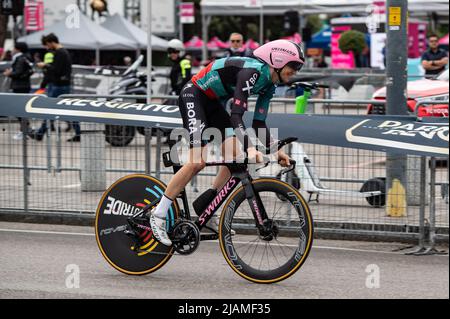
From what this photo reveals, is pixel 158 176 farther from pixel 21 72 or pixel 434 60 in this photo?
pixel 434 60

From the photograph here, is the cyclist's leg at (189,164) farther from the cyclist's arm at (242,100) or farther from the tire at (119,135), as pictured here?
the tire at (119,135)

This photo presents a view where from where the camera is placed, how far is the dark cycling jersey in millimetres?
7234

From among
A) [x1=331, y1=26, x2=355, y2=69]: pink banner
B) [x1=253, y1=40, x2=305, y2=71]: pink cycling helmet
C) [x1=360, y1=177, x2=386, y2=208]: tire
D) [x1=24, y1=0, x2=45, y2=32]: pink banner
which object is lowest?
[x1=360, y1=177, x2=386, y2=208]: tire

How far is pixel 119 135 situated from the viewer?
36.3ft

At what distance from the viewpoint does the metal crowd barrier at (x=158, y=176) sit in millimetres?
9740

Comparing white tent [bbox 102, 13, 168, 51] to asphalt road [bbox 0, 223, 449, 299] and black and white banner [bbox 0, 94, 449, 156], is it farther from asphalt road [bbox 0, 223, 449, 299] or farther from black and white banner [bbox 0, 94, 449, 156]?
asphalt road [bbox 0, 223, 449, 299]

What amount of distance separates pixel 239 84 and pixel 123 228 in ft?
5.01

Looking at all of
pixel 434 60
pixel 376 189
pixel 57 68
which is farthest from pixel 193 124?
pixel 434 60

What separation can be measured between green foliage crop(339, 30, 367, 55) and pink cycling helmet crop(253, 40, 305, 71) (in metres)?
30.8

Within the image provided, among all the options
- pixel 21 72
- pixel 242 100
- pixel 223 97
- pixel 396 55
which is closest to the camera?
pixel 242 100

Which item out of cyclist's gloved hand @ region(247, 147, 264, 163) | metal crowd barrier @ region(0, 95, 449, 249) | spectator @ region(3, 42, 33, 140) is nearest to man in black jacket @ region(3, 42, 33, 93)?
spectator @ region(3, 42, 33, 140)

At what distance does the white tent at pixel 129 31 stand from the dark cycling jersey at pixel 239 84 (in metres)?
29.0

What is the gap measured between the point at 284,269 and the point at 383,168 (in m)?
3.44

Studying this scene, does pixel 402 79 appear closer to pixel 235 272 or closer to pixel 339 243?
pixel 339 243
